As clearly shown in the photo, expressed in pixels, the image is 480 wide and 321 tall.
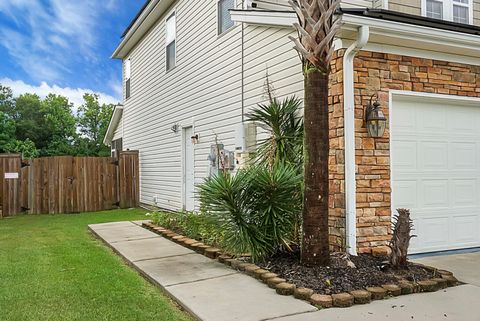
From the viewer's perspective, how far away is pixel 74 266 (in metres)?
5.80

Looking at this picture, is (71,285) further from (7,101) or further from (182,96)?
(7,101)

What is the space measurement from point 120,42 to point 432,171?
13.0 meters

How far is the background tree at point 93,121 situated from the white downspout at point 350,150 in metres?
30.9

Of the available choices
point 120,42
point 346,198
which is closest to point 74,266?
point 346,198

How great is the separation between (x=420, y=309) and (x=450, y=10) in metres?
6.69

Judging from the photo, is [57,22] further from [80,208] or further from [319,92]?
[319,92]

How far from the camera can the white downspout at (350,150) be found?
18.2 ft

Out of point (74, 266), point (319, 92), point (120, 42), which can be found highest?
point (120, 42)

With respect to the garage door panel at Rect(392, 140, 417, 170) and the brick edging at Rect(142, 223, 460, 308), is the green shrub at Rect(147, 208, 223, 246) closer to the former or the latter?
the brick edging at Rect(142, 223, 460, 308)

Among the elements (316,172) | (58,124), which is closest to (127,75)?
(316,172)

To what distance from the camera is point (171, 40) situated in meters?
12.3

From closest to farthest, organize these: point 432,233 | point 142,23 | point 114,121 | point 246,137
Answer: point 432,233 < point 246,137 < point 142,23 < point 114,121

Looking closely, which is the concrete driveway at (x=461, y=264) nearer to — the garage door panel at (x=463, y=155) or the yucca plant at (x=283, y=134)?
the garage door panel at (x=463, y=155)

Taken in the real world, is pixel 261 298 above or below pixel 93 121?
below
